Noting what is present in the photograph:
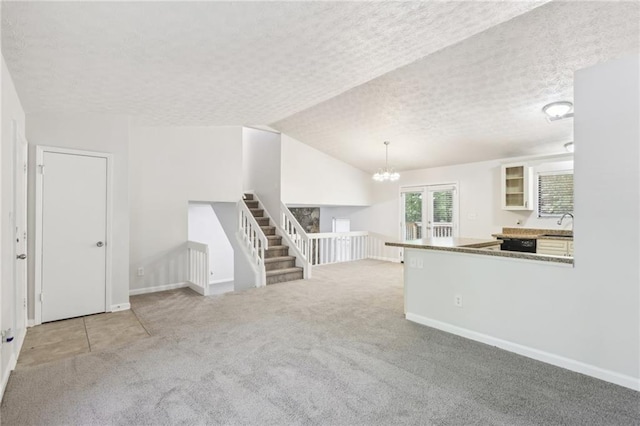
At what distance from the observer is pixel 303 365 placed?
268 cm

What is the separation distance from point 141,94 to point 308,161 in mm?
4390

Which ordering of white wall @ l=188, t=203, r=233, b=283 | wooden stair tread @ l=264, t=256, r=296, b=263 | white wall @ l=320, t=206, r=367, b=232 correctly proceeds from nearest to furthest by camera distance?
wooden stair tread @ l=264, t=256, r=296, b=263, white wall @ l=188, t=203, r=233, b=283, white wall @ l=320, t=206, r=367, b=232

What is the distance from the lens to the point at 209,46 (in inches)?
101

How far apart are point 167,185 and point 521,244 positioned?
6.02 metres

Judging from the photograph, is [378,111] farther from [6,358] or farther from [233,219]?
[6,358]

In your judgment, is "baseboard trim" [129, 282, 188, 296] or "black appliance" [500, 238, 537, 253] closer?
"baseboard trim" [129, 282, 188, 296]

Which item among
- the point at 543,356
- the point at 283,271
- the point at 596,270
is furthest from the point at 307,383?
the point at 283,271

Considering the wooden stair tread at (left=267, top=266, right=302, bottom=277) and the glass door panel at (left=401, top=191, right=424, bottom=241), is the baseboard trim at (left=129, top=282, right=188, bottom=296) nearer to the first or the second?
the wooden stair tread at (left=267, top=266, right=302, bottom=277)

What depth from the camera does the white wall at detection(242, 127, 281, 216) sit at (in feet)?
23.6

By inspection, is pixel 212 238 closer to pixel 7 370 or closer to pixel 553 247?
pixel 7 370

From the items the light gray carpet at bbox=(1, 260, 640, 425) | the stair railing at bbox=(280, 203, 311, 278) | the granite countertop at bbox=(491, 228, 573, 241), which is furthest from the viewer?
the stair railing at bbox=(280, 203, 311, 278)

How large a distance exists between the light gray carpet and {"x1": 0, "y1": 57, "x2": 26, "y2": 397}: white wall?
0.82 ft

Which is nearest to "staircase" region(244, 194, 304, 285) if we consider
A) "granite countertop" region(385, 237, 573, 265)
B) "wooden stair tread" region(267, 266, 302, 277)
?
"wooden stair tread" region(267, 266, 302, 277)

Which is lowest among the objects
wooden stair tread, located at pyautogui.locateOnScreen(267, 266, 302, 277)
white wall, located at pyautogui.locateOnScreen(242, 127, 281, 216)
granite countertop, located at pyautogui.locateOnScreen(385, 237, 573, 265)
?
wooden stair tread, located at pyautogui.locateOnScreen(267, 266, 302, 277)
